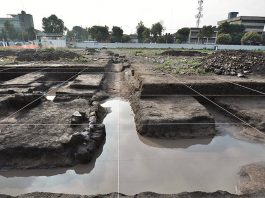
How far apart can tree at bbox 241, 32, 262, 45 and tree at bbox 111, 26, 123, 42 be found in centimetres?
3073

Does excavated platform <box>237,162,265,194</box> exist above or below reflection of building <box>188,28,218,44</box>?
below

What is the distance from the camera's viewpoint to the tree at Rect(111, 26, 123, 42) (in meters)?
54.7

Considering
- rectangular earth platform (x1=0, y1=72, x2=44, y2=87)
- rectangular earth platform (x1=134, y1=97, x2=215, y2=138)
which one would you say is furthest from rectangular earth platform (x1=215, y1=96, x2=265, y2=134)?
rectangular earth platform (x1=0, y1=72, x2=44, y2=87)

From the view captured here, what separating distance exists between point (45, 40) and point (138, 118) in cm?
4463

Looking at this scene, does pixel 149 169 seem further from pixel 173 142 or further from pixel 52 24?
pixel 52 24

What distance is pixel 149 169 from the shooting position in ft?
15.8

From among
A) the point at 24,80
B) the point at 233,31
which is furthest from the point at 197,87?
the point at 233,31

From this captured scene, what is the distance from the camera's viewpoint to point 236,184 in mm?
4363

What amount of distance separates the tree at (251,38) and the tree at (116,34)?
3073 cm

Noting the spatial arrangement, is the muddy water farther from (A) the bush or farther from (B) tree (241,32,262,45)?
(B) tree (241,32,262,45)

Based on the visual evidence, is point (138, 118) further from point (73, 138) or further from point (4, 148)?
point (4, 148)

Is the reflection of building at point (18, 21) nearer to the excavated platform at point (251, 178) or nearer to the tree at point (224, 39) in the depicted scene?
the tree at point (224, 39)

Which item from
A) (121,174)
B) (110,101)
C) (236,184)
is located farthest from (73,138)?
(110,101)

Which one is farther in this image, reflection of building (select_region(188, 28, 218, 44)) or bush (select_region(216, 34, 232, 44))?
reflection of building (select_region(188, 28, 218, 44))
